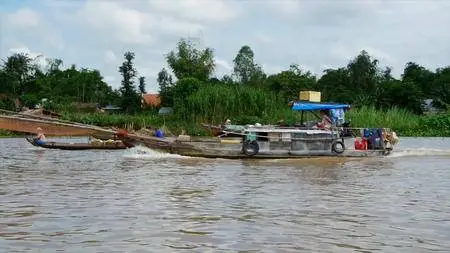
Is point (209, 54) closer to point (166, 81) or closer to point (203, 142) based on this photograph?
point (166, 81)

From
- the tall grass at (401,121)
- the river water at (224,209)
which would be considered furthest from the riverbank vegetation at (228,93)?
the river water at (224,209)

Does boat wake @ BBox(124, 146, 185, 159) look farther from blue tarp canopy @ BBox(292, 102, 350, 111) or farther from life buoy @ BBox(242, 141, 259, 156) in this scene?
blue tarp canopy @ BBox(292, 102, 350, 111)

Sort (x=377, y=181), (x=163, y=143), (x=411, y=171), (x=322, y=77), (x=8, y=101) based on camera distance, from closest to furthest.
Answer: (x=377, y=181)
(x=411, y=171)
(x=163, y=143)
(x=8, y=101)
(x=322, y=77)

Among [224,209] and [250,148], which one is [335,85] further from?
[224,209]

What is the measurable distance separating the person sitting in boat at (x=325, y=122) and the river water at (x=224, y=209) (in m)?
4.40

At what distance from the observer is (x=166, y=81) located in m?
76.6

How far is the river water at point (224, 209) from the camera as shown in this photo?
22.8 feet

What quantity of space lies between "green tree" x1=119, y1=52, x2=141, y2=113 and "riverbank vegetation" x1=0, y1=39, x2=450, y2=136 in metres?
0.11

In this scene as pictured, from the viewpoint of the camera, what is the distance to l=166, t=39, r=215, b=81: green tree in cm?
6694

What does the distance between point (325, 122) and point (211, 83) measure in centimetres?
3556

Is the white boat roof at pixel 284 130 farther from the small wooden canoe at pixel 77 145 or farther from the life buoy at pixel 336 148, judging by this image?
the small wooden canoe at pixel 77 145

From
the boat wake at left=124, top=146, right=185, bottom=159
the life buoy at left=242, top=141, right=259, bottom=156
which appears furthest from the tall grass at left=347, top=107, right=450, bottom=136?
the boat wake at left=124, top=146, right=185, bottom=159

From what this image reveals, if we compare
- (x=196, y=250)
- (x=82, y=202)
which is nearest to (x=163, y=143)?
(x=82, y=202)

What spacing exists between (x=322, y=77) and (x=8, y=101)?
118 feet
